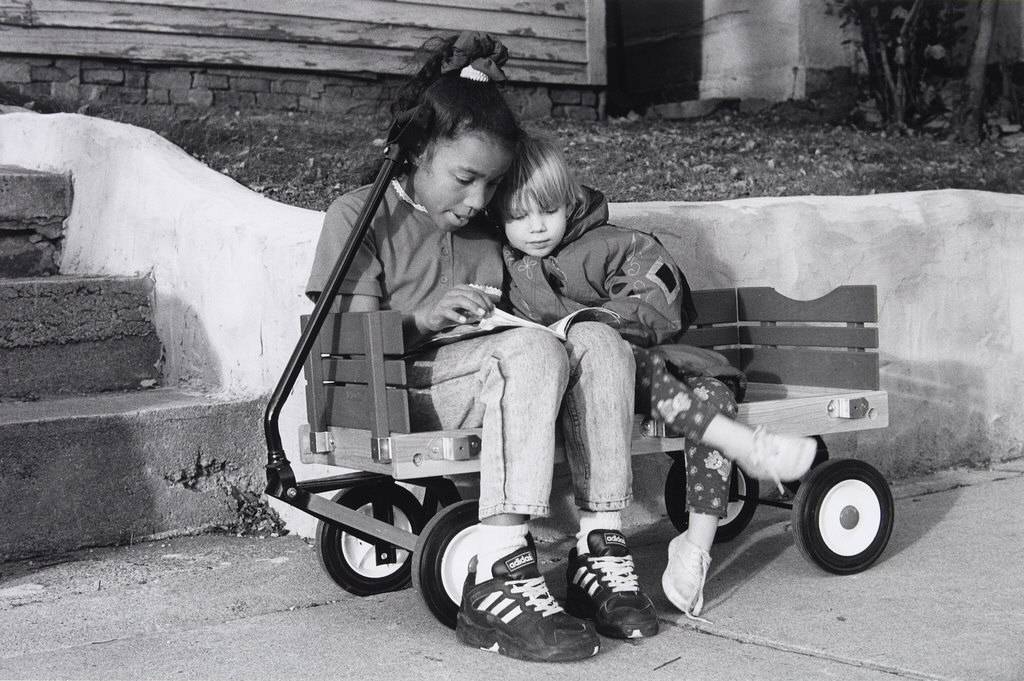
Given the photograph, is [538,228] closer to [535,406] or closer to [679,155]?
[535,406]

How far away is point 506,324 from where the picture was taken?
269cm

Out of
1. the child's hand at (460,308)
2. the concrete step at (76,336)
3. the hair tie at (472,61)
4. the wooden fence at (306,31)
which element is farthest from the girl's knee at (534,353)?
the wooden fence at (306,31)

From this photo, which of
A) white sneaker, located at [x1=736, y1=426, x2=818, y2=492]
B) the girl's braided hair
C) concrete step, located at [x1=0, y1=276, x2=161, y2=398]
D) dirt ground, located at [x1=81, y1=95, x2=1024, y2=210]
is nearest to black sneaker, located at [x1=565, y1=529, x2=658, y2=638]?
white sneaker, located at [x1=736, y1=426, x2=818, y2=492]

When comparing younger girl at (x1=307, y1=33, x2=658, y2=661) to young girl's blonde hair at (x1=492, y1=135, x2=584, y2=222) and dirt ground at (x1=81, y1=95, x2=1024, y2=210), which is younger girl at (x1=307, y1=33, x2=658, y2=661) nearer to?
young girl's blonde hair at (x1=492, y1=135, x2=584, y2=222)

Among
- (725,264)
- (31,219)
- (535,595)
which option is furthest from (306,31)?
(535,595)

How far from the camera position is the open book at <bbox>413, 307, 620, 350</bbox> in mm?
2688

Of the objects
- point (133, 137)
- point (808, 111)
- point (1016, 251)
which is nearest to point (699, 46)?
point (808, 111)

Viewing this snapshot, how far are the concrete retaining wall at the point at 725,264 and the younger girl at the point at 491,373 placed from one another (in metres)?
0.50

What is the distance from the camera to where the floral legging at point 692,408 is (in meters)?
2.84

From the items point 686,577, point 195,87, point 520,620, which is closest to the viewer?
point 520,620

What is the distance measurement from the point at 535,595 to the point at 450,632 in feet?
0.96

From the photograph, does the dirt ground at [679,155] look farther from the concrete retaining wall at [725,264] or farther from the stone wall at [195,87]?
the concrete retaining wall at [725,264]

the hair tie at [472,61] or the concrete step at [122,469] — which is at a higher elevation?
the hair tie at [472,61]

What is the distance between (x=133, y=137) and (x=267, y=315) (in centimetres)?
134
